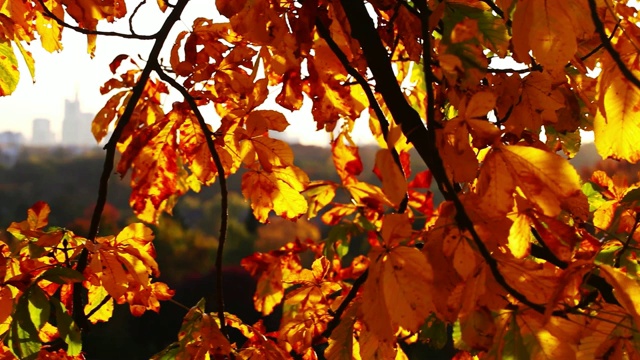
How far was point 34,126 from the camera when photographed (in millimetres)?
77312

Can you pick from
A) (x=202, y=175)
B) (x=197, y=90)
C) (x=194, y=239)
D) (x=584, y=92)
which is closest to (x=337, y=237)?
(x=202, y=175)

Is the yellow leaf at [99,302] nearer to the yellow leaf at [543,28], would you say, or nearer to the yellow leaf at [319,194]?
the yellow leaf at [319,194]

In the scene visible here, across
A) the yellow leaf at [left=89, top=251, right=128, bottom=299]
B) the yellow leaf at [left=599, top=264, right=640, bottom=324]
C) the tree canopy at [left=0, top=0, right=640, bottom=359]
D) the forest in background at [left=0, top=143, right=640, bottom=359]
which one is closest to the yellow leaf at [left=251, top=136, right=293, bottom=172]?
the tree canopy at [left=0, top=0, right=640, bottom=359]

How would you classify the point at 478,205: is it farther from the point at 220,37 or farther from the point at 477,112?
the point at 220,37

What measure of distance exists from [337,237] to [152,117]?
2.15 feet

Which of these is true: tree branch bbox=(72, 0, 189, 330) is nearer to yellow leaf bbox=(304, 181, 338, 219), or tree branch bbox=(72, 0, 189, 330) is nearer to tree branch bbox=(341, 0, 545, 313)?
tree branch bbox=(341, 0, 545, 313)

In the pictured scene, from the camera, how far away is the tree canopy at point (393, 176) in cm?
90

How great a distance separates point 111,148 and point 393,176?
0.83 m

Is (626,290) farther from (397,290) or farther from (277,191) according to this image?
(277,191)

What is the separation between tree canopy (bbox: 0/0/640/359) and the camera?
90 centimetres

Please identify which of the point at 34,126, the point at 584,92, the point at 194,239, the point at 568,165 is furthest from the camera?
the point at 34,126

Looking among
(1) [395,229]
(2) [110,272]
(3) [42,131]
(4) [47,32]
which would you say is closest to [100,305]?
(2) [110,272]

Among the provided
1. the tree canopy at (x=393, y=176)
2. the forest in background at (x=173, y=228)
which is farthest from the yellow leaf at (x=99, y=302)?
the forest in background at (x=173, y=228)

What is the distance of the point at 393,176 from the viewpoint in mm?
860
